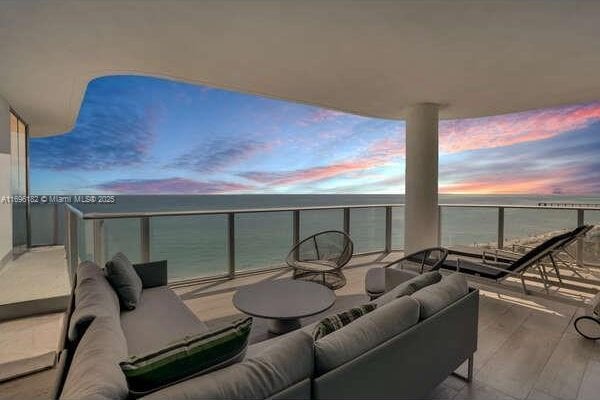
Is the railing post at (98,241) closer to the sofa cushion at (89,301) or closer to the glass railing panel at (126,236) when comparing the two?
the glass railing panel at (126,236)

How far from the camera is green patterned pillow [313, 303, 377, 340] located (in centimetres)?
142

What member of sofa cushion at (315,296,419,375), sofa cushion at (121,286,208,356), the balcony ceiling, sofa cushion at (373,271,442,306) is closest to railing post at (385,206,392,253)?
the balcony ceiling

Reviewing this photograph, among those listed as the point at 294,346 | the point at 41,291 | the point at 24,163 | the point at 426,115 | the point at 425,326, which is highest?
the point at 426,115

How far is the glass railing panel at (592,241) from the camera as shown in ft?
15.0

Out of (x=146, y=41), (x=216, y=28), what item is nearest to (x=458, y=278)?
(x=216, y=28)

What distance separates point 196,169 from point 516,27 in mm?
18448

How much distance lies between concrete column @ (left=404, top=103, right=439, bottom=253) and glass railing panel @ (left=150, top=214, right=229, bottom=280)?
2.92 metres

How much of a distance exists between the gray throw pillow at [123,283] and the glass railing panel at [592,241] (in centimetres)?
597

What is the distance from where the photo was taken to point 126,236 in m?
4.05

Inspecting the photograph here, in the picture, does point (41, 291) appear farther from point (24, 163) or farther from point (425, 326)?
point (425, 326)

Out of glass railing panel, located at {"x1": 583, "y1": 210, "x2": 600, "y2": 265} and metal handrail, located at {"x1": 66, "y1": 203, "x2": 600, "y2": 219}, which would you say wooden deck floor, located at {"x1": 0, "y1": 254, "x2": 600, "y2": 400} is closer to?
metal handrail, located at {"x1": 66, "y1": 203, "x2": 600, "y2": 219}

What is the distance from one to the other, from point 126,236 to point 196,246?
922 mm

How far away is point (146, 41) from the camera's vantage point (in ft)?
8.68

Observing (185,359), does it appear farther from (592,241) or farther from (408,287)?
(592,241)
